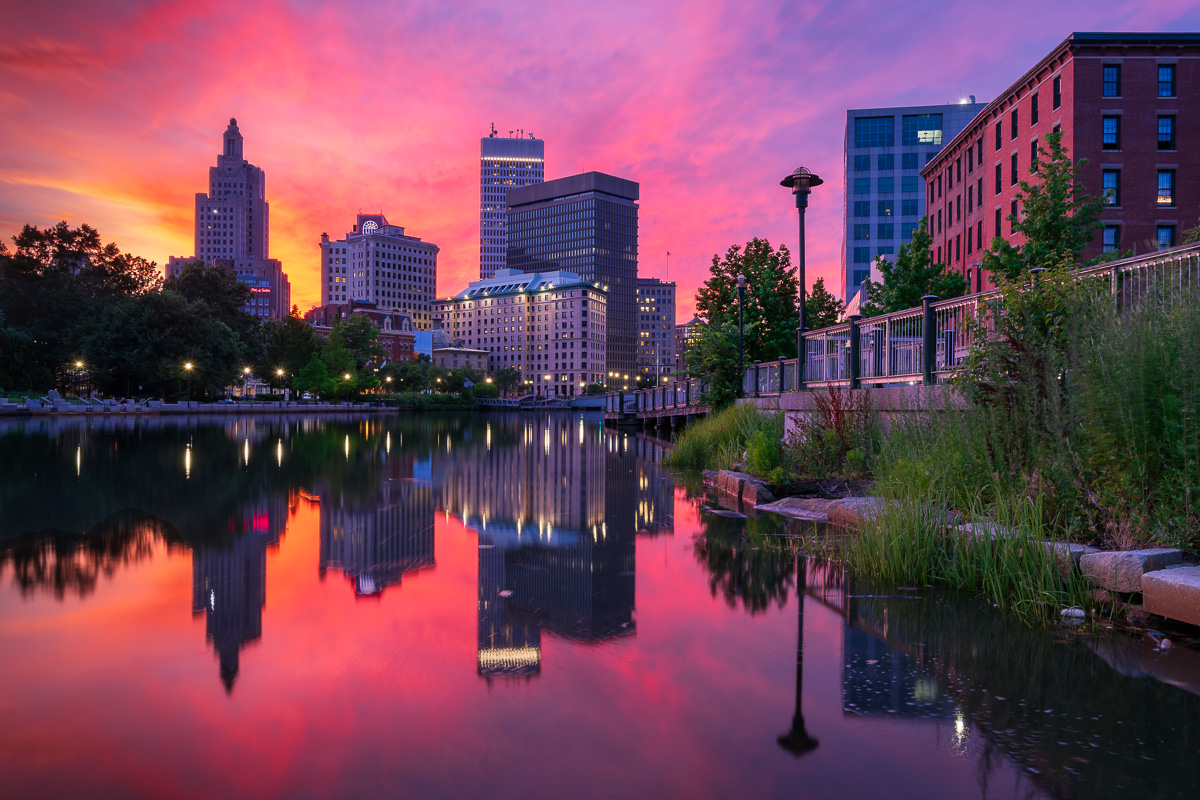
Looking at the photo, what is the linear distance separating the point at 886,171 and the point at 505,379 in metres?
104

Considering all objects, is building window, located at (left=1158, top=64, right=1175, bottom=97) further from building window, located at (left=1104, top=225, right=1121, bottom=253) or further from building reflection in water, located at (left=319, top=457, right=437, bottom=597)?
building reflection in water, located at (left=319, top=457, right=437, bottom=597)

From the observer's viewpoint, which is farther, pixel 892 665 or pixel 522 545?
pixel 522 545

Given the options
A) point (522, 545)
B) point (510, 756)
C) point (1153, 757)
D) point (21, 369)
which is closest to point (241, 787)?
point (510, 756)

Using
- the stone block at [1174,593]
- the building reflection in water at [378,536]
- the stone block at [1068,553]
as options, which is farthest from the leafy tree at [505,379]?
the stone block at [1174,593]

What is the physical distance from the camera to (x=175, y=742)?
3.60 m

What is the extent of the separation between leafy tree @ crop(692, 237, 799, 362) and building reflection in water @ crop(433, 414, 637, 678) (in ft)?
57.4

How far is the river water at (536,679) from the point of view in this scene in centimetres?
336

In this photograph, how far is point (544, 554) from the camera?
27.3ft

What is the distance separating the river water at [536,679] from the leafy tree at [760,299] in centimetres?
2591

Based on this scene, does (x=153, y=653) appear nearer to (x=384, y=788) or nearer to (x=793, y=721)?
(x=384, y=788)

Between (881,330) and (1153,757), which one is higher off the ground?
(881,330)

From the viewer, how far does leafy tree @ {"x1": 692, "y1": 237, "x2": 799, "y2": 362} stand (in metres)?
33.8

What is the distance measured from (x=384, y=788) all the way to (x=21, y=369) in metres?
78.5

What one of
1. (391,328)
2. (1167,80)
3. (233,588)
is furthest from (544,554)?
(391,328)
